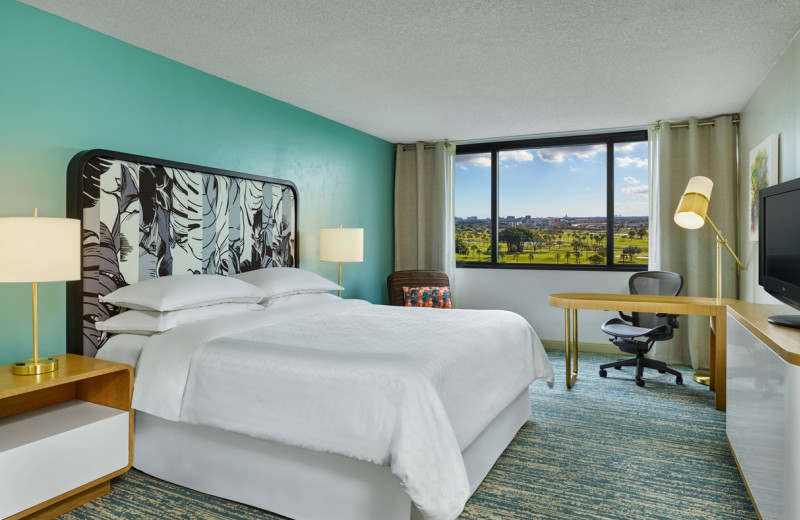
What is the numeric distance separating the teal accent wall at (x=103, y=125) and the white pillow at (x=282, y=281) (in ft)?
2.42

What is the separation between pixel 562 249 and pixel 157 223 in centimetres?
433

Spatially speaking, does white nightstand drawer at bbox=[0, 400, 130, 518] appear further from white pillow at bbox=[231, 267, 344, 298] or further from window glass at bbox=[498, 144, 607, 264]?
window glass at bbox=[498, 144, 607, 264]

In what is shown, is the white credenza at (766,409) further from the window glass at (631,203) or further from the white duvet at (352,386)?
the window glass at (631,203)

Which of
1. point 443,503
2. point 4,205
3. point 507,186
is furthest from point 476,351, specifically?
point 507,186

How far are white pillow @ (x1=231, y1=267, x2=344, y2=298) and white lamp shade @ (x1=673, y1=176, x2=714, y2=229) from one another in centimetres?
282

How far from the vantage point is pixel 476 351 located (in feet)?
8.29

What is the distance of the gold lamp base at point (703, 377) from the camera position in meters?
4.29

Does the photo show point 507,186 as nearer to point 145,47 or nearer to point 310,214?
point 310,214

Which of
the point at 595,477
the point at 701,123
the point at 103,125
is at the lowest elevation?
the point at 595,477

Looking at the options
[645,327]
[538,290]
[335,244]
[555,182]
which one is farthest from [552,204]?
[335,244]

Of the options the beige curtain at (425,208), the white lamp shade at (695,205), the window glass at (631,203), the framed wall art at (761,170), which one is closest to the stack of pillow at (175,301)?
the beige curtain at (425,208)

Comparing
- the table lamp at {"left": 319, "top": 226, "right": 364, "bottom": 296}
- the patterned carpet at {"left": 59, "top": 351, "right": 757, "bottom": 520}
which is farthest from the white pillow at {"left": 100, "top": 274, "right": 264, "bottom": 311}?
the table lamp at {"left": 319, "top": 226, "right": 364, "bottom": 296}

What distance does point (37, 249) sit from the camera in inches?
85.0

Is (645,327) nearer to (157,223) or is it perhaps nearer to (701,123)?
(701,123)
